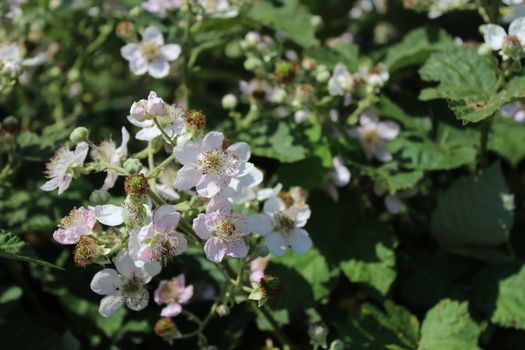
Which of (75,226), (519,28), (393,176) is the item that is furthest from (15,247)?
(519,28)

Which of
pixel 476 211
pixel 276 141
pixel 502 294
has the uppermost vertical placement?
pixel 276 141

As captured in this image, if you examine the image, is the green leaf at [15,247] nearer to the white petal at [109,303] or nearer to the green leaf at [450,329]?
the white petal at [109,303]

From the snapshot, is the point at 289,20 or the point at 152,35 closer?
the point at 152,35

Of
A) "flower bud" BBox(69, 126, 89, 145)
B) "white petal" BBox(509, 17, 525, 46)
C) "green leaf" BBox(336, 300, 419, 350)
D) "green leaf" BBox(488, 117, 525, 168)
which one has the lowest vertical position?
"green leaf" BBox(336, 300, 419, 350)

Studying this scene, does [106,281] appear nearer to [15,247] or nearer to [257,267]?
[15,247]

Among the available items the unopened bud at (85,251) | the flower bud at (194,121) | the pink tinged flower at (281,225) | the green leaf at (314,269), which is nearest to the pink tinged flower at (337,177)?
the green leaf at (314,269)

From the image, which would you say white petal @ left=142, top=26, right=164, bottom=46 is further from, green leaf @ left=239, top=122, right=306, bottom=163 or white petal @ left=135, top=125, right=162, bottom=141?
white petal @ left=135, top=125, right=162, bottom=141

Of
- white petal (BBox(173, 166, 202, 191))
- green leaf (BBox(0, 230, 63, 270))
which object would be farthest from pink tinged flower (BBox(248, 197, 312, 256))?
green leaf (BBox(0, 230, 63, 270))
